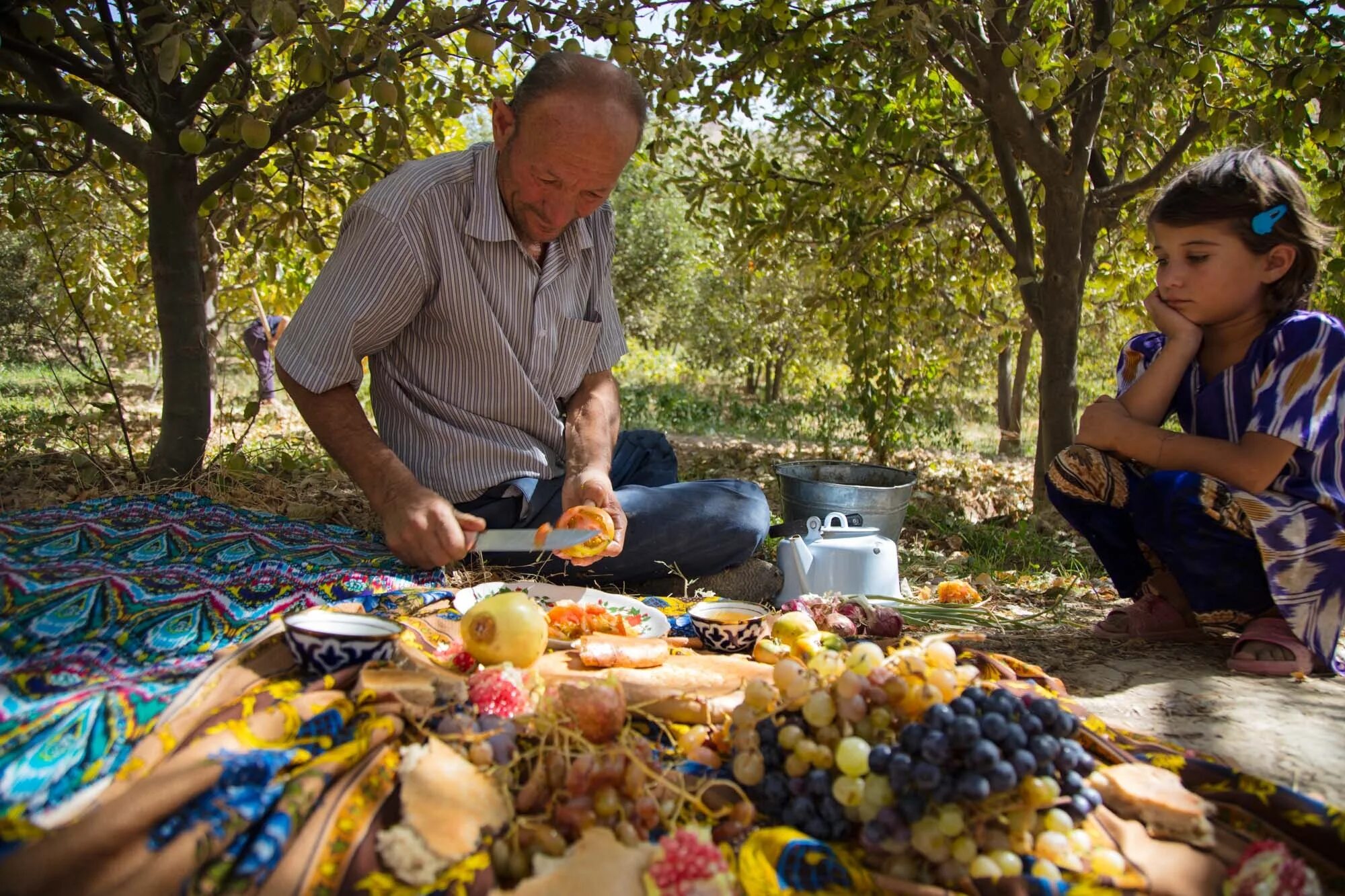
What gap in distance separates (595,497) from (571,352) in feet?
2.42

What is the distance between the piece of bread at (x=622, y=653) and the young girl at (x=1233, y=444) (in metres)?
1.37

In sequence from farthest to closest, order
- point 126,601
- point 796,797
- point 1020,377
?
point 1020,377, point 126,601, point 796,797

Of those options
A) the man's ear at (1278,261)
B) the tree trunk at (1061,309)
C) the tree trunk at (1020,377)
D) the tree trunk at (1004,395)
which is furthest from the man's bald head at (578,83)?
the tree trunk at (1020,377)

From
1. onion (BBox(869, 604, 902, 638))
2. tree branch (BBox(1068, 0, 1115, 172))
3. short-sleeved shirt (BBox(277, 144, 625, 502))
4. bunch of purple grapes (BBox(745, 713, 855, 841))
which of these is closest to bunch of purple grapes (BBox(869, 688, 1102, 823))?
bunch of purple grapes (BBox(745, 713, 855, 841))

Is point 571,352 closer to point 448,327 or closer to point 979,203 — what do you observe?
point 448,327

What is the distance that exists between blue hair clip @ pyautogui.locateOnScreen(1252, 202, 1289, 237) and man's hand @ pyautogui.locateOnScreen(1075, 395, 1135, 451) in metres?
0.56

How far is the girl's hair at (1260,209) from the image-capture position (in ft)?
7.67

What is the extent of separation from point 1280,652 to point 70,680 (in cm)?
273

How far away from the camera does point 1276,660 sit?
7.38 feet

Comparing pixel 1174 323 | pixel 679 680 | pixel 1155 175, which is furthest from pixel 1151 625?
pixel 1155 175

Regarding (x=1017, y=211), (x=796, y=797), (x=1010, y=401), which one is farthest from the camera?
(x=1010, y=401)

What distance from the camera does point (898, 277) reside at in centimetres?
605

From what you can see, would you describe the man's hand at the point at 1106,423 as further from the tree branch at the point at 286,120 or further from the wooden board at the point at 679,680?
the tree branch at the point at 286,120

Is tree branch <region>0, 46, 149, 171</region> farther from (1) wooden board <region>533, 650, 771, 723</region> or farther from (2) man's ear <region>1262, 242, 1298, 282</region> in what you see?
(2) man's ear <region>1262, 242, 1298, 282</region>
